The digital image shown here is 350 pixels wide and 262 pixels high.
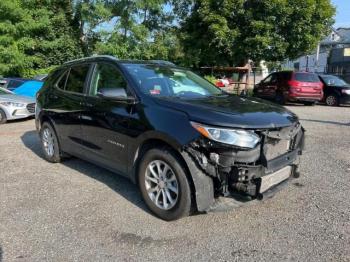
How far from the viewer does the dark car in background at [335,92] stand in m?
16.7

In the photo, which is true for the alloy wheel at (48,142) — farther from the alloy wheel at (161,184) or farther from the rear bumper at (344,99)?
the rear bumper at (344,99)

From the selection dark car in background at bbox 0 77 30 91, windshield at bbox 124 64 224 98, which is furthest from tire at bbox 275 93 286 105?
windshield at bbox 124 64 224 98

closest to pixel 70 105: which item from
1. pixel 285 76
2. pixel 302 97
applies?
pixel 302 97

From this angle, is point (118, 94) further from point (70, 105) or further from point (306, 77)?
point (306, 77)

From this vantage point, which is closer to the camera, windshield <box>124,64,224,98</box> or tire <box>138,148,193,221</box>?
tire <box>138,148,193,221</box>

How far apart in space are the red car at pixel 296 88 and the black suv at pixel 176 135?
1146 centimetres

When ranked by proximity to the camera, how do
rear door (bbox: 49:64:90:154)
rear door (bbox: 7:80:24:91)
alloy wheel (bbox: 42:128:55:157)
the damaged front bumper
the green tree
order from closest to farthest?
1. the damaged front bumper
2. rear door (bbox: 49:64:90:154)
3. alloy wheel (bbox: 42:128:55:157)
4. rear door (bbox: 7:80:24:91)
5. the green tree

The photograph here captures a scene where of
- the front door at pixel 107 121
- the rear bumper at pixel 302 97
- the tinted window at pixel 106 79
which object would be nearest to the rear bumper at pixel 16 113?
the front door at pixel 107 121

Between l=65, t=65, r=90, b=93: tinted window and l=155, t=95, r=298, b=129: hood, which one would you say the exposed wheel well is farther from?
l=65, t=65, r=90, b=93: tinted window

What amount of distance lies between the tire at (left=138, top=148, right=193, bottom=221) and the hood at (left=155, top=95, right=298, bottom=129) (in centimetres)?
50

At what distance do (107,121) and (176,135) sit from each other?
1224 mm

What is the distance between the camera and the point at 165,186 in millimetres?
4125

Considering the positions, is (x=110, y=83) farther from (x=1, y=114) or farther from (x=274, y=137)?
(x=1, y=114)

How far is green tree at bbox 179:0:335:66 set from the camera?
707 inches
